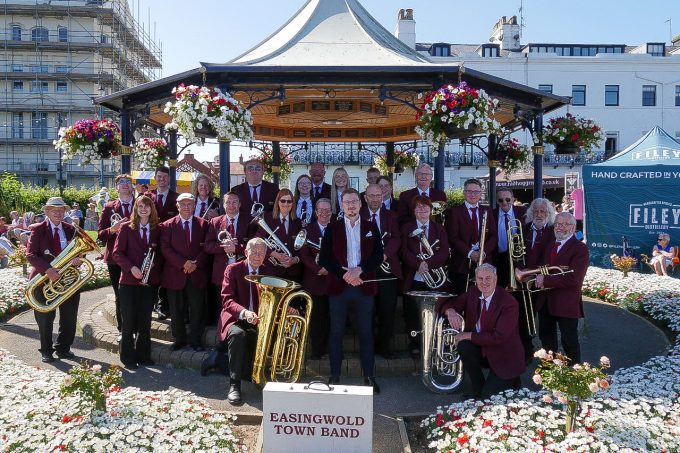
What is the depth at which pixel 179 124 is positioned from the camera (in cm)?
776

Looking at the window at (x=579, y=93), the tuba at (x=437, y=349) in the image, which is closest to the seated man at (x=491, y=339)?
the tuba at (x=437, y=349)

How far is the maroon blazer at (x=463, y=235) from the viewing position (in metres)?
7.57

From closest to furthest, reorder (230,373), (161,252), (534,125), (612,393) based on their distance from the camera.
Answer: (612,393)
(230,373)
(161,252)
(534,125)

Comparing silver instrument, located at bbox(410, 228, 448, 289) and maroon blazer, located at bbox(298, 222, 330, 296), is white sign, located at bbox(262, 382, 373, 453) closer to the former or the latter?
maroon blazer, located at bbox(298, 222, 330, 296)

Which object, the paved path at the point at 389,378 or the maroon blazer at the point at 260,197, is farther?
the maroon blazer at the point at 260,197

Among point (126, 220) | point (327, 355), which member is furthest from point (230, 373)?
point (126, 220)

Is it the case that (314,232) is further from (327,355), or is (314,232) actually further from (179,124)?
(179,124)

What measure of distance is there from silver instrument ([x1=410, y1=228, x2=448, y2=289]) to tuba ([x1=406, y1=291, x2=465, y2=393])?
560 millimetres

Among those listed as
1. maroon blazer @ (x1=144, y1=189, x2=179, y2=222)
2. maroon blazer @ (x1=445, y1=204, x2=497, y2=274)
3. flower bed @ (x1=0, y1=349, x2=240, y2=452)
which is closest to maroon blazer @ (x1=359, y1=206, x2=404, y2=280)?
maroon blazer @ (x1=445, y1=204, x2=497, y2=274)

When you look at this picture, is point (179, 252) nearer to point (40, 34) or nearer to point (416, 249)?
point (416, 249)

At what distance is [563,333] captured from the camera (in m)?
6.87

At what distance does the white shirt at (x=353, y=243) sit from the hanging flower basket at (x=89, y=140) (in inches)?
230

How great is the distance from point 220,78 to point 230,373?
4343 millimetres

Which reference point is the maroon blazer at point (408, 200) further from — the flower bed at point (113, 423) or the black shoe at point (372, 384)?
the flower bed at point (113, 423)
